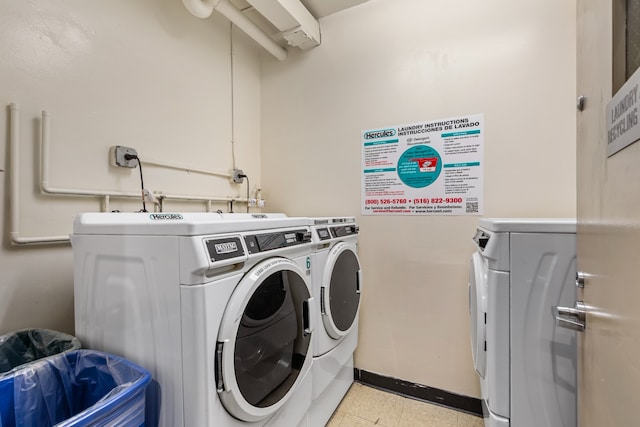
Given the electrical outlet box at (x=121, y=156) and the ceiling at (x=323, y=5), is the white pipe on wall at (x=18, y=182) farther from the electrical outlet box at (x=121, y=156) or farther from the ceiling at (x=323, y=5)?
the ceiling at (x=323, y=5)

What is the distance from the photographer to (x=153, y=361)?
2.89ft

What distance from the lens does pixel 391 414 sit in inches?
68.4

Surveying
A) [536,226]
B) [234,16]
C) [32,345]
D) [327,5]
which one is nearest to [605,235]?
[536,226]

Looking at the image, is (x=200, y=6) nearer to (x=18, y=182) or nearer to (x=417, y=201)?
(x=18, y=182)

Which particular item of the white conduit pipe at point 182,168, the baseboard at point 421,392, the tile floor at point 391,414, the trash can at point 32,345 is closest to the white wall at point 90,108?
the white conduit pipe at point 182,168

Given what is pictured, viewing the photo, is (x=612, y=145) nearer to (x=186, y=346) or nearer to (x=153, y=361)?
(x=186, y=346)

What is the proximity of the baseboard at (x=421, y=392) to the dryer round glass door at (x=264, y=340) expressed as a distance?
38.8 inches

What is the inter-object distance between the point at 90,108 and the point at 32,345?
1.03m

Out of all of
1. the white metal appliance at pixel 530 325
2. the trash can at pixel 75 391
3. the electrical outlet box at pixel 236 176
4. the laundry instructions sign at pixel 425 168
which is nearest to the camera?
the trash can at pixel 75 391

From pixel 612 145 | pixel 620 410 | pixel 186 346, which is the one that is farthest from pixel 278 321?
pixel 612 145

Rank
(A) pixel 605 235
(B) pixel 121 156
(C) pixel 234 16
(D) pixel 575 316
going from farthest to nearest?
(C) pixel 234 16 < (B) pixel 121 156 < (D) pixel 575 316 < (A) pixel 605 235

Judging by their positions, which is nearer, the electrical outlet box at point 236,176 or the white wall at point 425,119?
the white wall at point 425,119

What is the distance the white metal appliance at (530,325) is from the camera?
959 millimetres

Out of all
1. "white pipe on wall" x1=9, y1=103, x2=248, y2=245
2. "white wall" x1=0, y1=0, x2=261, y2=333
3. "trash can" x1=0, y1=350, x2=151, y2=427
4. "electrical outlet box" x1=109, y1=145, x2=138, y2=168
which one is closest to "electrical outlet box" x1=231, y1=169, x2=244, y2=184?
"white wall" x1=0, y1=0, x2=261, y2=333
